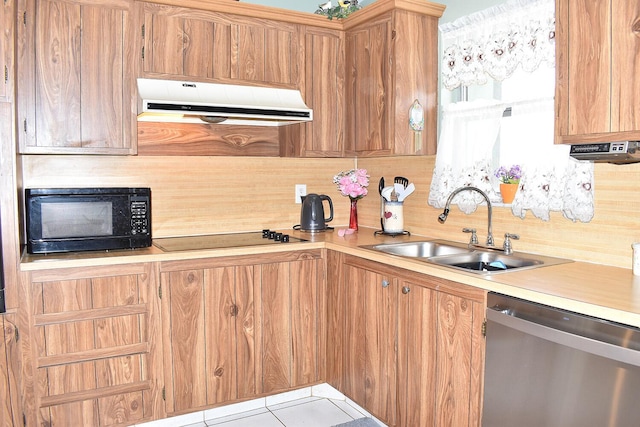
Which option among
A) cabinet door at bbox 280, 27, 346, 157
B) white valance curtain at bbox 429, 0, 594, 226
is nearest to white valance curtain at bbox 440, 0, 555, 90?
white valance curtain at bbox 429, 0, 594, 226

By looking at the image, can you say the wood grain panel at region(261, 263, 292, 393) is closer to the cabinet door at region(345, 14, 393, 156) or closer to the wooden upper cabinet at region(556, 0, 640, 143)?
the cabinet door at region(345, 14, 393, 156)

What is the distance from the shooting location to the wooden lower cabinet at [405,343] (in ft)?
6.48

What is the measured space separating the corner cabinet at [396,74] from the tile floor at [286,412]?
141 cm

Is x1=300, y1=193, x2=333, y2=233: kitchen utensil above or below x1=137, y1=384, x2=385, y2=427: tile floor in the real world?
above

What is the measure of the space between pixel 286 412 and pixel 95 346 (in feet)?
3.46

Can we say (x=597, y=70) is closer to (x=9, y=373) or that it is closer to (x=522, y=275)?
(x=522, y=275)

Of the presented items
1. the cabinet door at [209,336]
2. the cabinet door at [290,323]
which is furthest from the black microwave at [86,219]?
the cabinet door at [290,323]

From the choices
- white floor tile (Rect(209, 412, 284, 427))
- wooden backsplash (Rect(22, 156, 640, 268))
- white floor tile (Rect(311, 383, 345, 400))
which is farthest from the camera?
white floor tile (Rect(311, 383, 345, 400))

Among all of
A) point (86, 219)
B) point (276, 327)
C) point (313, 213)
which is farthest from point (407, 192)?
point (86, 219)

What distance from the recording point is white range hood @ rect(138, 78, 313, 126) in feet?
8.28

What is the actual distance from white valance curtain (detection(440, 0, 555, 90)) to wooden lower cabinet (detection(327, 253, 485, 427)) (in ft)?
3.59

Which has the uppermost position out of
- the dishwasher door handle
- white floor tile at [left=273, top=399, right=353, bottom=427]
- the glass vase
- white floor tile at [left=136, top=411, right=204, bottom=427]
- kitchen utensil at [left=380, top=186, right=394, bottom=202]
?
kitchen utensil at [left=380, top=186, right=394, bottom=202]

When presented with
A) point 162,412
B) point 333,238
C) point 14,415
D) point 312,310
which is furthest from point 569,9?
point 14,415

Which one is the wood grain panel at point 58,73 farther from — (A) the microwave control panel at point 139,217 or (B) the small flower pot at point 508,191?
(B) the small flower pot at point 508,191
